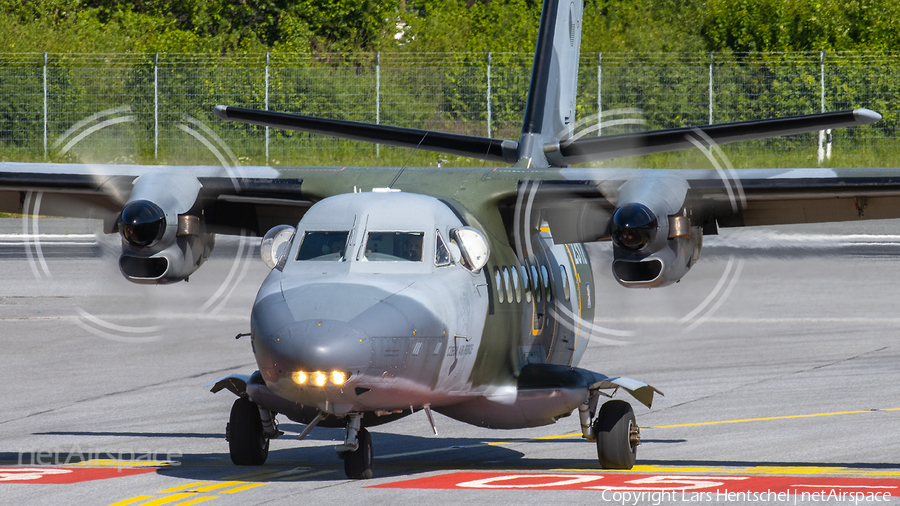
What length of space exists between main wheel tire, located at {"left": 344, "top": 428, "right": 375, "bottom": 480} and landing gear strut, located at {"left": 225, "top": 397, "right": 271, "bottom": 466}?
148 centimetres

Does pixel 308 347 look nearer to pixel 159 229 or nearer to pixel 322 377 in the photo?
pixel 322 377

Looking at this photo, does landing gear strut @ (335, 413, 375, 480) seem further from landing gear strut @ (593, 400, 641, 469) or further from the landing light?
landing gear strut @ (593, 400, 641, 469)

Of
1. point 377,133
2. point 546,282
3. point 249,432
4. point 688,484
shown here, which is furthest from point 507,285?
point 377,133

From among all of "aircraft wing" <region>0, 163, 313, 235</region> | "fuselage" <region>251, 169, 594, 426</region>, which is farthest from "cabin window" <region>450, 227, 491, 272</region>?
"aircraft wing" <region>0, 163, 313, 235</region>

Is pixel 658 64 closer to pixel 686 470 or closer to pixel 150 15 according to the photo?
pixel 150 15

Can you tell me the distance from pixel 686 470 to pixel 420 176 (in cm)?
412

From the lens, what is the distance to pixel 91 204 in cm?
1431

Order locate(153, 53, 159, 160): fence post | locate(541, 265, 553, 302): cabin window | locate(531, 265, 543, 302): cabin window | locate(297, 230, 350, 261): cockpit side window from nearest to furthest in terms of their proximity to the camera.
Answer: locate(297, 230, 350, 261): cockpit side window
locate(531, 265, 543, 302): cabin window
locate(541, 265, 553, 302): cabin window
locate(153, 53, 159, 160): fence post

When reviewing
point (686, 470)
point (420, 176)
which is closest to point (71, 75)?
point (420, 176)

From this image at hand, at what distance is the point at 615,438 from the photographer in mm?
11820

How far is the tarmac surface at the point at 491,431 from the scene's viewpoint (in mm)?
10648

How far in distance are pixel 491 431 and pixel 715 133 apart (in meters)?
4.54

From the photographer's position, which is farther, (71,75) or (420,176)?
(71,75)

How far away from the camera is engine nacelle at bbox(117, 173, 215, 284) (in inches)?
465
